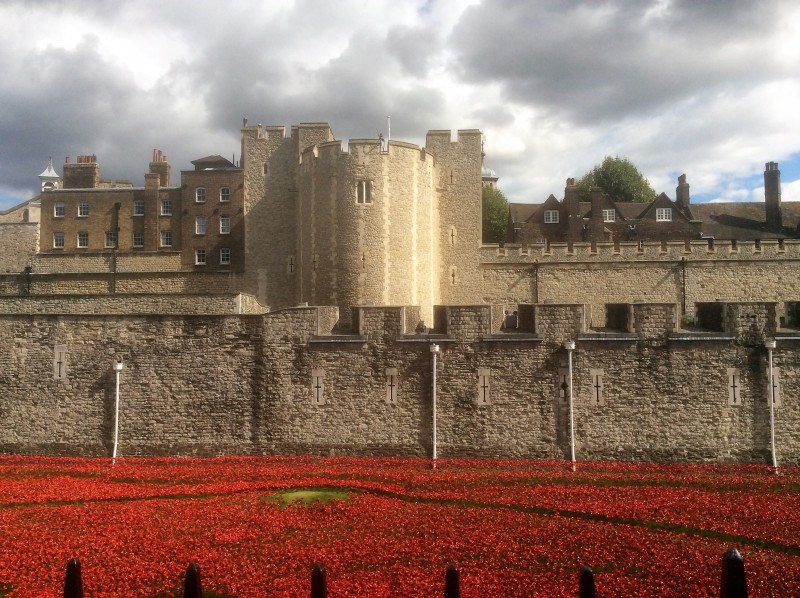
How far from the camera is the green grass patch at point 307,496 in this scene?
40.8ft

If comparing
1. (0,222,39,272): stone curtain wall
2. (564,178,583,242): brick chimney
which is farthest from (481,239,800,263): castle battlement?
(0,222,39,272): stone curtain wall

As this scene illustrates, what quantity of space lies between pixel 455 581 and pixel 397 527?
18.3ft

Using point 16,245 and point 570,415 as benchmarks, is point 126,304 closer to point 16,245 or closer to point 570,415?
point 16,245

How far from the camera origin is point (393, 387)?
54.9 feet

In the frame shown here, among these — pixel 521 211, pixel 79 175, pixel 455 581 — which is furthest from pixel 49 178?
pixel 455 581

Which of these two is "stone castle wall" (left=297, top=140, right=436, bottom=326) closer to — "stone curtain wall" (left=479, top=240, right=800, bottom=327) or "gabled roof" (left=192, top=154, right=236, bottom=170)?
"stone curtain wall" (left=479, top=240, right=800, bottom=327)

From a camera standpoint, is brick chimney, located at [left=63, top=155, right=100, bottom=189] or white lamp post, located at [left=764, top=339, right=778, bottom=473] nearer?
white lamp post, located at [left=764, top=339, right=778, bottom=473]

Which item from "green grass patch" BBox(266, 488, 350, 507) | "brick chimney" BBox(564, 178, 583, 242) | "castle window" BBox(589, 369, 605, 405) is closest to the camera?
"green grass patch" BBox(266, 488, 350, 507)

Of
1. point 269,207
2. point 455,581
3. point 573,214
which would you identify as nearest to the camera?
point 455,581

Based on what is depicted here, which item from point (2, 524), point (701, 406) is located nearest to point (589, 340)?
point (701, 406)

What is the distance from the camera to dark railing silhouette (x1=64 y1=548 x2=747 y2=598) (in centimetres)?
490

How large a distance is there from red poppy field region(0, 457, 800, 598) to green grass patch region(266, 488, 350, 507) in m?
0.04

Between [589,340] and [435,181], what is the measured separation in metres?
17.3

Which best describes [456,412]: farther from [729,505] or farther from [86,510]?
[86,510]
